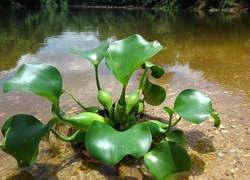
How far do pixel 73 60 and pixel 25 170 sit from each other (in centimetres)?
234

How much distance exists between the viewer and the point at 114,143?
95 centimetres

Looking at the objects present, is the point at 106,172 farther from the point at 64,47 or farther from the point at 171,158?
the point at 64,47

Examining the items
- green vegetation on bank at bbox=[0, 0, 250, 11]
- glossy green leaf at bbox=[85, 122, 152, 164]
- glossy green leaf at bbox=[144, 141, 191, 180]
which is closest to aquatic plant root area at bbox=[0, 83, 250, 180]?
glossy green leaf at bbox=[144, 141, 191, 180]

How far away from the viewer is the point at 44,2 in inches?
1683

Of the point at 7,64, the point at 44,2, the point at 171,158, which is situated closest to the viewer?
the point at 171,158

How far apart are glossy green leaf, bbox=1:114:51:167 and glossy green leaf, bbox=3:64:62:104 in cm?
12

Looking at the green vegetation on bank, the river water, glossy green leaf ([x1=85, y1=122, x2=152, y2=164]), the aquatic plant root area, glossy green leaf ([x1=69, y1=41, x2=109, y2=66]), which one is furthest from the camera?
the green vegetation on bank

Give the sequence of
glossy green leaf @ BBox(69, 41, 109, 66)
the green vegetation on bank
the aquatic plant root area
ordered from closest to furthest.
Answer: the aquatic plant root area < glossy green leaf @ BBox(69, 41, 109, 66) < the green vegetation on bank

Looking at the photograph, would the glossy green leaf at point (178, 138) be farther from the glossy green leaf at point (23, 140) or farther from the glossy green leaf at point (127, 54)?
the glossy green leaf at point (23, 140)

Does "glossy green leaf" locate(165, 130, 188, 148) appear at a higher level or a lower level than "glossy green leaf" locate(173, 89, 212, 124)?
lower

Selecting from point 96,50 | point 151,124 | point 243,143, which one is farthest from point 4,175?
point 243,143

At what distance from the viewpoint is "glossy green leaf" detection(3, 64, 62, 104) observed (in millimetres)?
1057

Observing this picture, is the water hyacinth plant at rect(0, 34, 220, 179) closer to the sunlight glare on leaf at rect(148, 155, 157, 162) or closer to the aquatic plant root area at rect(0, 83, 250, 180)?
the sunlight glare on leaf at rect(148, 155, 157, 162)

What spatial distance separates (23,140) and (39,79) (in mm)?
246
